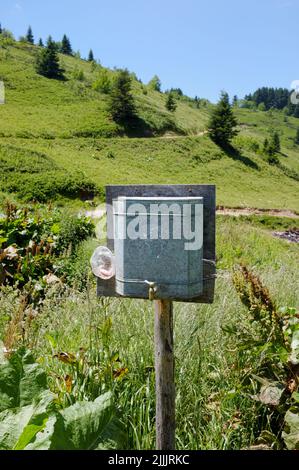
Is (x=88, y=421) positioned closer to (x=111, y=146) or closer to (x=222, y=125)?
(x=111, y=146)

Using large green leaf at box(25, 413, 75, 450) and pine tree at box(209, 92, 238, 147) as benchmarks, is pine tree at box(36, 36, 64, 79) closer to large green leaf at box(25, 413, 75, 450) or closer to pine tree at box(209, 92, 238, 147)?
pine tree at box(209, 92, 238, 147)

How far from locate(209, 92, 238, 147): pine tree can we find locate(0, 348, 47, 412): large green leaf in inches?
1603

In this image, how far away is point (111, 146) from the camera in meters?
35.2

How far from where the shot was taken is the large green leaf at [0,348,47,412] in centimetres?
189

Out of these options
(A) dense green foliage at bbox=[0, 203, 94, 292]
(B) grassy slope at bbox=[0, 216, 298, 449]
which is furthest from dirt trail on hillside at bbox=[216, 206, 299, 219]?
(B) grassy slope at bbox=[0, 216, 298, 449]

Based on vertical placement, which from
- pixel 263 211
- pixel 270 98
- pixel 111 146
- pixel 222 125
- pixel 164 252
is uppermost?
pixel 270 98

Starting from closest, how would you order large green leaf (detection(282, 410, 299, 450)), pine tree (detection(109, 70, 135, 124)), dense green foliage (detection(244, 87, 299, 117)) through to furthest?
large green leaf (detection(282, 410, 299, 450)) → pine tree (detection(109, 70, 135, 124)) → dense green foliage (detection(244, 87, 299, 117))

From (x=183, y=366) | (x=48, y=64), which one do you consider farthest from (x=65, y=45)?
(x=183, y=366)

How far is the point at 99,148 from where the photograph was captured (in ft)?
112

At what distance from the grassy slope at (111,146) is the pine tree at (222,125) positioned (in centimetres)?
162

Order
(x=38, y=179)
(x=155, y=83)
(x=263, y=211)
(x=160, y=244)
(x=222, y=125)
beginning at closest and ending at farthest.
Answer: (x=160, y=244) < (x=38, y=179) < (x=263, y=211) < (x=222, y=125) < (x=155, y=83)

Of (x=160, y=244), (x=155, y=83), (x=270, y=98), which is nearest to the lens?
(x=160, y=244)

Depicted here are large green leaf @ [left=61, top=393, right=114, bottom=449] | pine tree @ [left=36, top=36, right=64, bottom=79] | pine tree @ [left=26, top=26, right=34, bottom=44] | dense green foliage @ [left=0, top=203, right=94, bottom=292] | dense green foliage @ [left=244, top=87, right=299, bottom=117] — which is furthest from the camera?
dense green foliage @ [left=244, top=87, right=299, bottom=117]

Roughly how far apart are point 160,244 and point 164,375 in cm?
57
